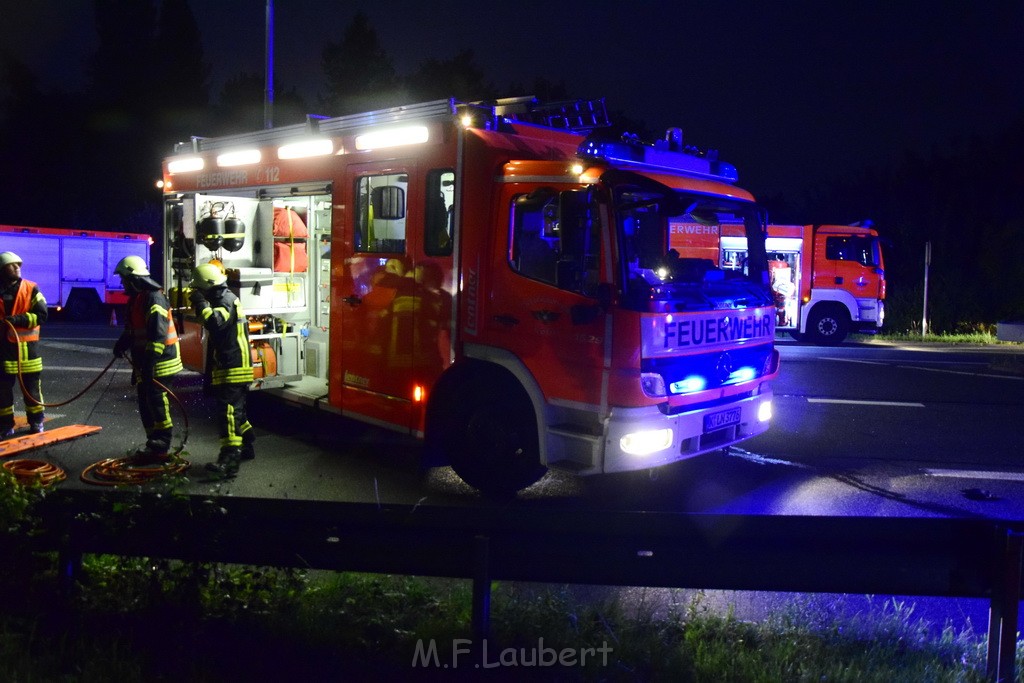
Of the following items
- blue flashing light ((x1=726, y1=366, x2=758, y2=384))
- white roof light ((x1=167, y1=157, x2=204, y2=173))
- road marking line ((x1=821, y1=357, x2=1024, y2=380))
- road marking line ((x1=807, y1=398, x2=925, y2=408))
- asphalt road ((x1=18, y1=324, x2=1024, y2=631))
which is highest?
white roof light ((x1=167, y1=157, x2=204, y2=173))

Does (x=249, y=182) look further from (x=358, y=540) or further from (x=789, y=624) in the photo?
(x=789, y=624)

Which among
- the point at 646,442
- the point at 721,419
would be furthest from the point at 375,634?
the point at 721,419

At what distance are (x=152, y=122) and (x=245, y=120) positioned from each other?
14.2ft

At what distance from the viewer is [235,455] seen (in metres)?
7.40

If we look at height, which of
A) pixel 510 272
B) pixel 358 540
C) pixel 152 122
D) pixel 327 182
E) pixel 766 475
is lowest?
pixel 766 475

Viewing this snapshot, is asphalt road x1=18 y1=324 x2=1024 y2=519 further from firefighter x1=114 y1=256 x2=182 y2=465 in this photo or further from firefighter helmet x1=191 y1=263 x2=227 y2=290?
firefighter helmet x1=191 y1=263 x2=227 y2=290

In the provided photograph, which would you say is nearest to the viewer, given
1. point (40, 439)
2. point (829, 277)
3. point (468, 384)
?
point (468, 384)

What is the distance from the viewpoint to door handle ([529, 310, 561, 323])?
19.8ft

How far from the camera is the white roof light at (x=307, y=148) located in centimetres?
800

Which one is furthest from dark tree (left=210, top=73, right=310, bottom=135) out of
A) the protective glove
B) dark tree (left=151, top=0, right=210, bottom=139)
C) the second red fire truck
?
the protective glove

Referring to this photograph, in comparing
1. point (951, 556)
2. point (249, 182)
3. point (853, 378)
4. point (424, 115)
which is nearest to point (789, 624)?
point (951, 556)

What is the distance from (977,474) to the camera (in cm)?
759

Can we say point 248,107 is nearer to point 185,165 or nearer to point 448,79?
point 448,79

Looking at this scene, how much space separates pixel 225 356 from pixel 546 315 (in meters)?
2.85
